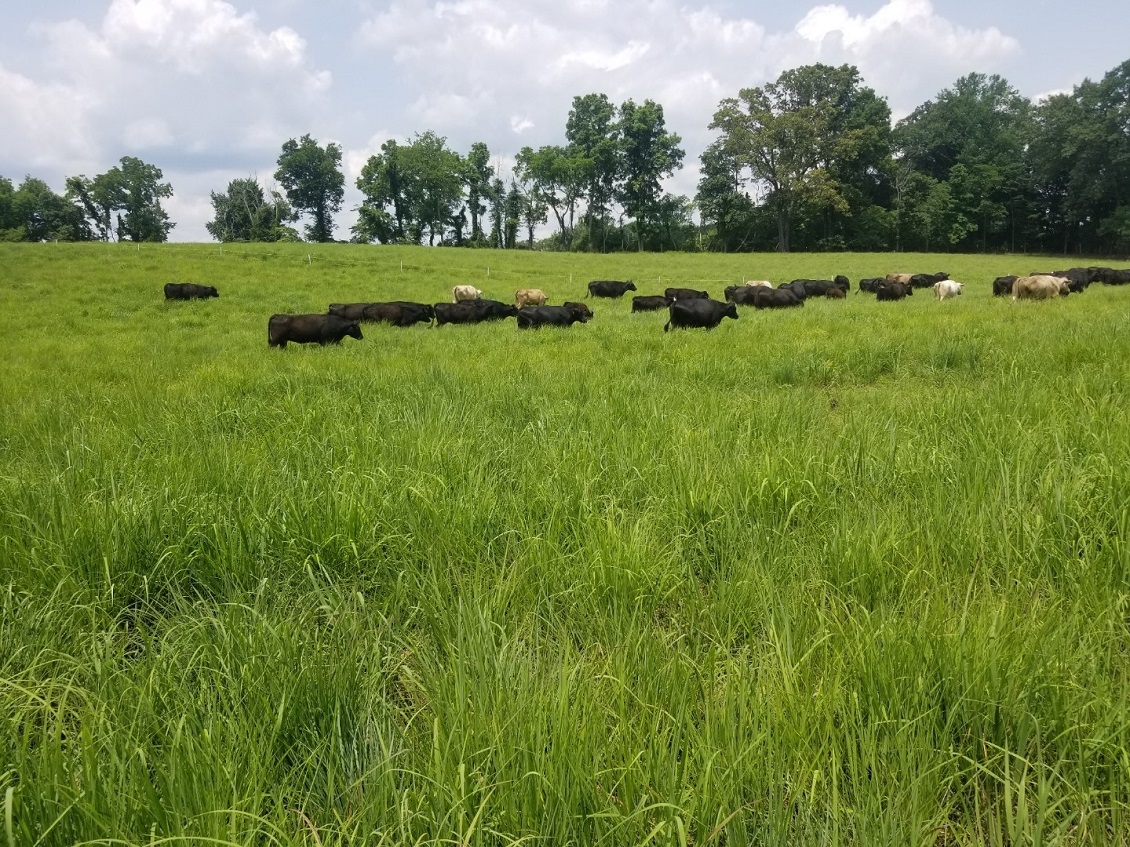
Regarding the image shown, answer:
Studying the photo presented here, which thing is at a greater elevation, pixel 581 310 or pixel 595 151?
pixel 595 151

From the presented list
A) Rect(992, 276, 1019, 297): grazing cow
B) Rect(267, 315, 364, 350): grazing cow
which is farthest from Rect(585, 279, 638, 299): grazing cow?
Rect(992, 276, 1019, 297): grazing cow

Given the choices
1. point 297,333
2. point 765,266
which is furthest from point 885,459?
point 765,266

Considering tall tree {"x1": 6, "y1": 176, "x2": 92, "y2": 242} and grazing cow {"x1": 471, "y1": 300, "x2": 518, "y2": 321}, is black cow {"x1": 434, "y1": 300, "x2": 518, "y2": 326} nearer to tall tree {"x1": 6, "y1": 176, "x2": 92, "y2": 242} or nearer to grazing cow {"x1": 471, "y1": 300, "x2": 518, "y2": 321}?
grazing cow {"x1": 471, "y1": 300, "x2": 518, "y2": 321}

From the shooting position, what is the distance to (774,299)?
66.0 ft

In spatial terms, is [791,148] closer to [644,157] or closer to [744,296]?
[644,157]

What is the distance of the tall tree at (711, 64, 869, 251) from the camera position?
2564 inches

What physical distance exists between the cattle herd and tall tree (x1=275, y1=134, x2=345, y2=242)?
91231 mm

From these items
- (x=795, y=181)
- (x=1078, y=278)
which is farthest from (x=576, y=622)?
(x=795, y=181)

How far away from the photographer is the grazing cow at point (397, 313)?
18.0 metres

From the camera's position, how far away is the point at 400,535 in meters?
2.84

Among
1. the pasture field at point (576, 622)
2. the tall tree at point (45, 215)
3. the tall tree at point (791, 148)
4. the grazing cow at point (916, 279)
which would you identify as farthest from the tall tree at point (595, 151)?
the tall tree at point (45, 215)

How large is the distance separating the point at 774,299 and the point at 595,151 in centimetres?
7129

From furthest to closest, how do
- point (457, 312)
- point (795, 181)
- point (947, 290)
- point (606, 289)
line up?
point (795, 181)
point (606, 289)
point (947, 290)
point (457, 312)

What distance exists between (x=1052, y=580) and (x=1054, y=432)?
1797 millimetres
